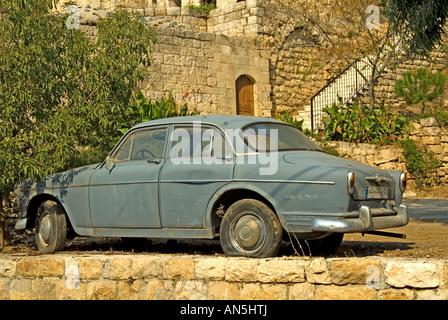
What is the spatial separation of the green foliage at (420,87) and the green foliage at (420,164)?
9.25ft

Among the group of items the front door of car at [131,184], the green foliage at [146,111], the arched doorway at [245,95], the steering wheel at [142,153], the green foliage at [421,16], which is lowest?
the front door of car at [131,184]

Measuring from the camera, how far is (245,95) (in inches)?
770

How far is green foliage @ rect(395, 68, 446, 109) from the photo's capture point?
19203 millimetres

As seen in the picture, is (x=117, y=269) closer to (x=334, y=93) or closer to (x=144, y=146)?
(x=144, y=146)

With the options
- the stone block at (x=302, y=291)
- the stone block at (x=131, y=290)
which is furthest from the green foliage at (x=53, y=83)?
the stone block at (x=302, y=291)

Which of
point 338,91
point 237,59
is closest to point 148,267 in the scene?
point 237,59

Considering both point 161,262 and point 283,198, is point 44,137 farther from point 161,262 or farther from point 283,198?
point 283,198

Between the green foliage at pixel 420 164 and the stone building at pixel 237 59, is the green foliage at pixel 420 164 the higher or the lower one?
the lower one

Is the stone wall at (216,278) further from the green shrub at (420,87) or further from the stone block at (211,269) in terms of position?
the green shrub at (420,87)

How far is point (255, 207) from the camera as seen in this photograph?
6.66 meters

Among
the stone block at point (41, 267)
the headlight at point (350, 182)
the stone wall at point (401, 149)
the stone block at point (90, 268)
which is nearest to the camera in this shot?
the headlight at point (350, 182)

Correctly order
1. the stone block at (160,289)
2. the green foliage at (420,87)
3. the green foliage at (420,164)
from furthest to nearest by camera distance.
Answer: the green foliage at (420,87), the green foliage at (420,164), the stone block at (160,289)

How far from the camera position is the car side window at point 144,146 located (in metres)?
7.79

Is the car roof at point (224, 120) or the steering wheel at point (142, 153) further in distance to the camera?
the steering wheel at point (142, 153)
